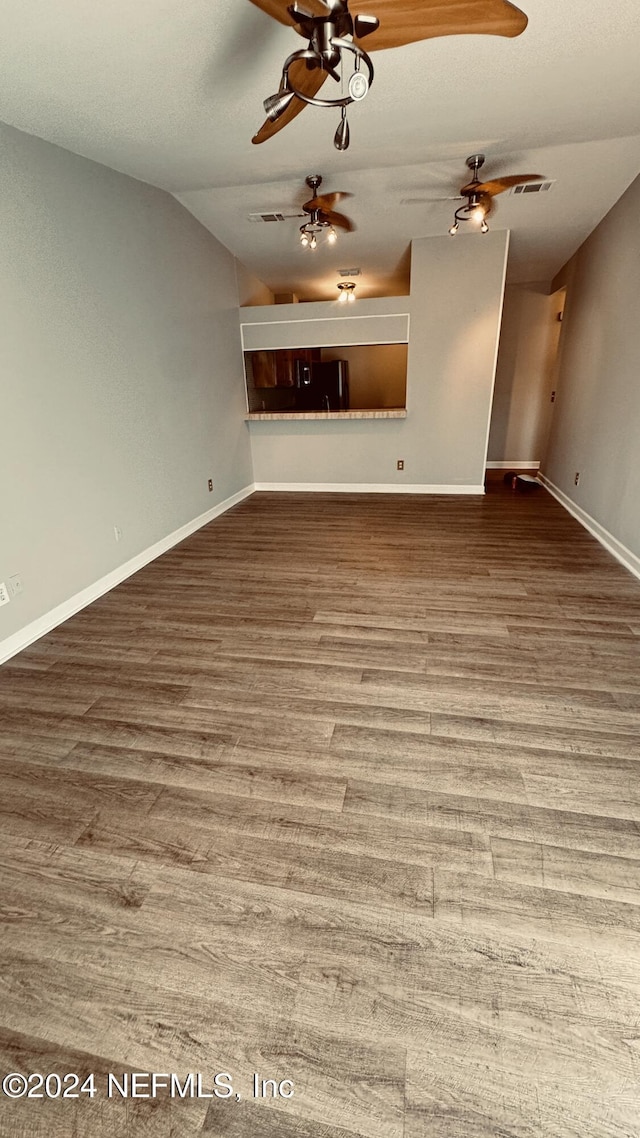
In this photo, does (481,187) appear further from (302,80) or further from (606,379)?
(302,80)

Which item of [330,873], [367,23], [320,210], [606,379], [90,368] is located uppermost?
[320,210]

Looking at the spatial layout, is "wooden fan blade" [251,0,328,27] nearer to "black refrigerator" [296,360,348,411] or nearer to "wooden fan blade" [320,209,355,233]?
"wooden fan blade" [320,209,355,233]

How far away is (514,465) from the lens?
24.0 ft

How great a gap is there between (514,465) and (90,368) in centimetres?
606

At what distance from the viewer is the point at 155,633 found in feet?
9.14

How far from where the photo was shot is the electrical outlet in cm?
263

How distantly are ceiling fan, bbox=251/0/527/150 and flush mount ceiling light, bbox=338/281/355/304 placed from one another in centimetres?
351

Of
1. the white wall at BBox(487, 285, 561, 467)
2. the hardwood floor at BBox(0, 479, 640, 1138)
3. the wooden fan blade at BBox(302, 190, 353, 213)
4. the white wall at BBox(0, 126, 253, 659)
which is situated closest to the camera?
the hardwood floor at BBox(0, 479, 640, 1138)

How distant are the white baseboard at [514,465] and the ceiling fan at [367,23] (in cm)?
599

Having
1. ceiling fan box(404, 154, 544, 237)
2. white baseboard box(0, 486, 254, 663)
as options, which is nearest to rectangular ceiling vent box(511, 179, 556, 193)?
ceiling fan box(404, 154, 544, 237)

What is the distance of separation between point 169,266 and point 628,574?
4233 mm

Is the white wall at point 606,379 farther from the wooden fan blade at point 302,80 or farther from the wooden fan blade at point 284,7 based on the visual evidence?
the wooden fan blade at point 284,7

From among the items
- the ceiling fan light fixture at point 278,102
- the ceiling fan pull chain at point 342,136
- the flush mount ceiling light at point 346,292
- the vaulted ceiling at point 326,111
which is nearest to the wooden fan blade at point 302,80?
the ceiling fan light fixture at point 278,102

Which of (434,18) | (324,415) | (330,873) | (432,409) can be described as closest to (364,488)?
(324,415)
